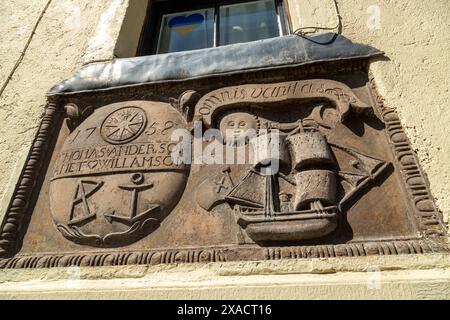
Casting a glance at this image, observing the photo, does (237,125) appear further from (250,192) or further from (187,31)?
(187,31)

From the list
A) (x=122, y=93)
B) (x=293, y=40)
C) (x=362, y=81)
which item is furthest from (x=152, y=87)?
(x=362, y=81)

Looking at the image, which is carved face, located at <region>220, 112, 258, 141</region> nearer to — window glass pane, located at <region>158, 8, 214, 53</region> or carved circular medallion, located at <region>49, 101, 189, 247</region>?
carved circular medallion, located at <region>49, 101, 189, 247</region>

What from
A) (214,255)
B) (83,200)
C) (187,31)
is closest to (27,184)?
(83,200)

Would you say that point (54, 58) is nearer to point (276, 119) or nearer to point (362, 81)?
point (276, 119)

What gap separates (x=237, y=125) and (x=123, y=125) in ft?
2.46

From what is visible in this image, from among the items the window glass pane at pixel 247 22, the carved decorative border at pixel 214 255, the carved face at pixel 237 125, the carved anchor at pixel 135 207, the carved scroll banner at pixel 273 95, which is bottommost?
the carved decorative border at pixel 214 255

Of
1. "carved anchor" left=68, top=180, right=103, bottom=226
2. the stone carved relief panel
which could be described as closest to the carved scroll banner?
the stone carved relief panel

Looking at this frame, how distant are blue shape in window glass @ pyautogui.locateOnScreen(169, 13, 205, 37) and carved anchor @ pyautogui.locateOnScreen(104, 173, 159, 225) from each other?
1828 millimetres

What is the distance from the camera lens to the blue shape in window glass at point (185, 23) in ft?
10.3

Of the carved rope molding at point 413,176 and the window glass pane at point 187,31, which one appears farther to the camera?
the window glass pane at point 187,31

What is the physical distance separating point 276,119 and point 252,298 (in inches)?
43.2

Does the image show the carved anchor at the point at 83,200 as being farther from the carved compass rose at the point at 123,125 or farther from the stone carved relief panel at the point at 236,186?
the carved compass rose at the point at 123,125

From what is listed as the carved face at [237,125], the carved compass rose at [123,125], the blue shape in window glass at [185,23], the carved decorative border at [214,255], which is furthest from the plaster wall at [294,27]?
the carved face at [237,125]

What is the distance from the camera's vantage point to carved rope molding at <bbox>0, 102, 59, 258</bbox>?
1801 mm
